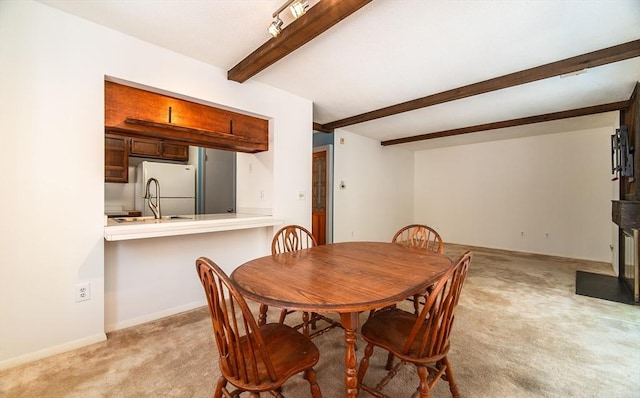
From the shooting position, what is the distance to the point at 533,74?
2645 mm

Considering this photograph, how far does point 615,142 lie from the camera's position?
3.38m

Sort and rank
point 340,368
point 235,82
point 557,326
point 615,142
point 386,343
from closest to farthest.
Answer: point 386,343, point 340,368, point 557,326, point 235,82, point 615,142

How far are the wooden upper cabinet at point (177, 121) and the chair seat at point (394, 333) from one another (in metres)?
2.21

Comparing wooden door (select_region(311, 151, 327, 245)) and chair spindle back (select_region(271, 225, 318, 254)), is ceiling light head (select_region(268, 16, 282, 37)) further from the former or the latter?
wooden door (select_region(311, 151, 327, 245))

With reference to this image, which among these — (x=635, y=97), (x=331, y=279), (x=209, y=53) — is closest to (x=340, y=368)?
(x=331, y=279)

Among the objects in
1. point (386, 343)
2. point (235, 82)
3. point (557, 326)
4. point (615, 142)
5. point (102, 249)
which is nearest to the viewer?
point (386, 343)

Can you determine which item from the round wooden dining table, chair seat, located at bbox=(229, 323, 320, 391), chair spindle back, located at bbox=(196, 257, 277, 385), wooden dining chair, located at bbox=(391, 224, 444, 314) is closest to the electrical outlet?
the round wooden dining table

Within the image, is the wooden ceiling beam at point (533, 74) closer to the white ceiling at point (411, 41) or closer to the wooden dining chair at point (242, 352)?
the white ceiling at point (411, 41)

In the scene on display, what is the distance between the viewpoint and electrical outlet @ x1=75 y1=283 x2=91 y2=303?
198 cm

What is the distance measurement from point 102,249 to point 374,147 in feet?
16.1

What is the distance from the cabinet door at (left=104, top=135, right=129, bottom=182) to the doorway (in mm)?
3108

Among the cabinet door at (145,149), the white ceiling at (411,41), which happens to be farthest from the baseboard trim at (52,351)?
the cabinet door at (145,149)

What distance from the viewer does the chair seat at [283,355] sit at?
1.05m

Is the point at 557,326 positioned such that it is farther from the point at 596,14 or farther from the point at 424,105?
the point at 424,105
